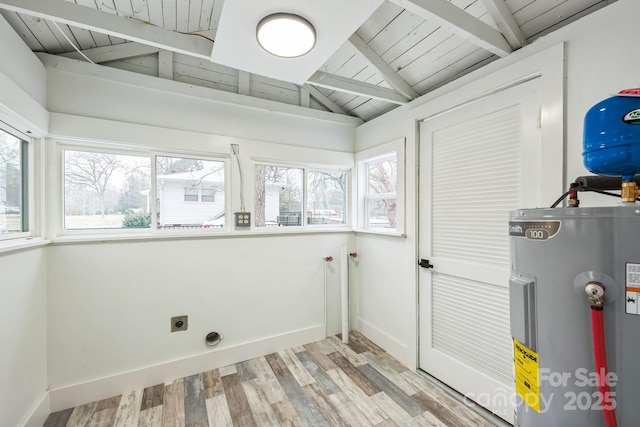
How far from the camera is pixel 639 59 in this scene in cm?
115

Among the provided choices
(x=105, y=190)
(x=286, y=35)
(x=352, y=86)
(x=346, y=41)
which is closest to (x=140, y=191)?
(x=105, y=190)

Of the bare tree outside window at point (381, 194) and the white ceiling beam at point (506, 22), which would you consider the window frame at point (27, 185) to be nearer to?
the bare tree outside window at point (381, 194)

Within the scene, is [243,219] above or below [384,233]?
above

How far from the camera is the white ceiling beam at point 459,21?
131 cm

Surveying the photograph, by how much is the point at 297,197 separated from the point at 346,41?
1466 mm

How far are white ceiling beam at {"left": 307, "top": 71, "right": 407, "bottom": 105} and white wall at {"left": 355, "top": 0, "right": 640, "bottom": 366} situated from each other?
0.64 ft

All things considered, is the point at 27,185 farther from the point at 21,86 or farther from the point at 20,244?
the point at 21,86

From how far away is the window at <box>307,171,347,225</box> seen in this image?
2.87 metres

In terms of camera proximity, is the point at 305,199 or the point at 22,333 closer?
the point at 22,333

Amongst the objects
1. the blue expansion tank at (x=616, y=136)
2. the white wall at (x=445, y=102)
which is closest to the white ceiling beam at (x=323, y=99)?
the white wall at (x=445, y=102)

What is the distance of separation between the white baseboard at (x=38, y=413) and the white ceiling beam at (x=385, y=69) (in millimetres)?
3214

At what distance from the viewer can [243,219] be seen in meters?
2.39

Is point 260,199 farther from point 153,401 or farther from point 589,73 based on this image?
point 589,73

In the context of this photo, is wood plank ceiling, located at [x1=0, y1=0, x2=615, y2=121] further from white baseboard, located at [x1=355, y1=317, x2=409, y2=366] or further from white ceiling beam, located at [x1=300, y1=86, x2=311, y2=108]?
white baseboard, located at [x1=355, y1=317, x2=409, y2=366]
